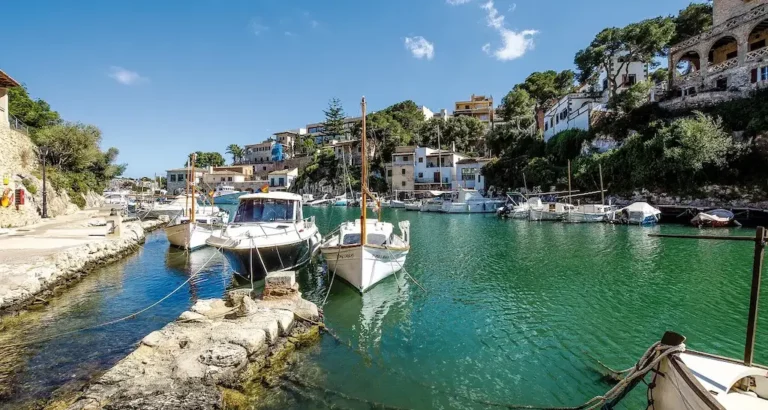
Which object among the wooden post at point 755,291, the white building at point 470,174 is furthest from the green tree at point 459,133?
the wooden post at point 755,291

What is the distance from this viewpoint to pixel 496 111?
310 ft

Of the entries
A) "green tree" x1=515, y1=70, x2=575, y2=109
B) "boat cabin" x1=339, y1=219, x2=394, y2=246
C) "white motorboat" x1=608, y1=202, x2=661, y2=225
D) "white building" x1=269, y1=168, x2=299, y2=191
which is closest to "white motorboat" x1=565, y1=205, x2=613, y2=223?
"white motorboat" x1=608, y1=202, x2=661, y2=225

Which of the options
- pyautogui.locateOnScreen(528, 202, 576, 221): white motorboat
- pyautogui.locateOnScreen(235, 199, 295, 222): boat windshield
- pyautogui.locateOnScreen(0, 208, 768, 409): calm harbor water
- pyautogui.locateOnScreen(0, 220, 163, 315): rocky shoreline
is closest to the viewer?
pyautogui.locateOnScreen(0, 208, 768, 409): calm harbor water

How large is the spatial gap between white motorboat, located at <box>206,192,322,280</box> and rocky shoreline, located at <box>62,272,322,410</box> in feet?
13.0

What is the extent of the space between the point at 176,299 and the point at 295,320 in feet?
21.8

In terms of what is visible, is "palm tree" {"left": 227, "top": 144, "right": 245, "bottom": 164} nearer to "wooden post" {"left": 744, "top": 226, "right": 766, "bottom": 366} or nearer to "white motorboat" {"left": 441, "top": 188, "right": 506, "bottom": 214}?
"white motorboat" {"left": 441, "top": 188, "right": 506, "bottom": 214}

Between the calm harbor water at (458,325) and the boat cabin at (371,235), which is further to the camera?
the boat cabin at (371,235)

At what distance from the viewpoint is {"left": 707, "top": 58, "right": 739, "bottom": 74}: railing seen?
37.8 m

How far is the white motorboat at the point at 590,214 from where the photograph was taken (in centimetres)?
3659

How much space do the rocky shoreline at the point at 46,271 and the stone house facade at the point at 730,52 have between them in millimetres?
56247

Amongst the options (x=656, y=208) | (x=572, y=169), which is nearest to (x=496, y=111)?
(x=572, y=169)

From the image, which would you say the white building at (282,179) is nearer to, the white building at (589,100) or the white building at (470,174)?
the white building at (470,174)

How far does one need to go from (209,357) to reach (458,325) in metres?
7.15

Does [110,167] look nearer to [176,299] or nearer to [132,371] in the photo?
[176,299]
